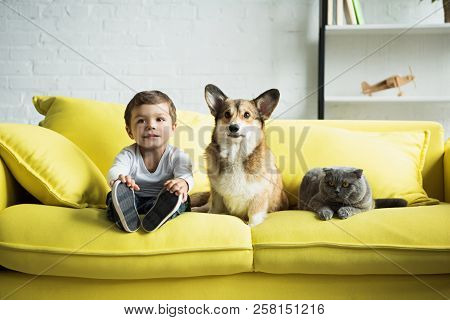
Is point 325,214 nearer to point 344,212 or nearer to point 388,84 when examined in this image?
point 344,212

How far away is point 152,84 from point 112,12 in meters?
0.52

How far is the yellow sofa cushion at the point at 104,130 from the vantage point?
183cm

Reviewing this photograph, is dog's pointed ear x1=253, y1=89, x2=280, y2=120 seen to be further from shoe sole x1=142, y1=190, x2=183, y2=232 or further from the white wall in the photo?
the white wall

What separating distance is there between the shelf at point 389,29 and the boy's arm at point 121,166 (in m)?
1.68

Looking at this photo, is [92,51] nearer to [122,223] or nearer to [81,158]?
[81,158]

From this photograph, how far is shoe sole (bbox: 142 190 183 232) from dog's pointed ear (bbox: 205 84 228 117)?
0.39m

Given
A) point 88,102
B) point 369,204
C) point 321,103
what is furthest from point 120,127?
point 321,103

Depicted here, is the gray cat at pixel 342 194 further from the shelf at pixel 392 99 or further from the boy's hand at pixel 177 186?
the shelf at pixel 392 99

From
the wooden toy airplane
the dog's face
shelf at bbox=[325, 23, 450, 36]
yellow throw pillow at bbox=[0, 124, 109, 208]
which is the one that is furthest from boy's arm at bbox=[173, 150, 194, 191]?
the wooden toy airplane

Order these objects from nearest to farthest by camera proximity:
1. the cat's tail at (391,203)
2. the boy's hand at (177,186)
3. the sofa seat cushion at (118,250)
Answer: the sofa seat cushion at (118,250)
the boy's hand at (177,186)
the cat's tail at (391,203)

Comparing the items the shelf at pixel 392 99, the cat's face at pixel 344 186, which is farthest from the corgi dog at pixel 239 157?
the shelf at pixel 392 99

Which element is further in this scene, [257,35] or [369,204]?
[257,35]

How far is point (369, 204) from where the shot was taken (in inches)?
61.1

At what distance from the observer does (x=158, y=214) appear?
4.39 ft
